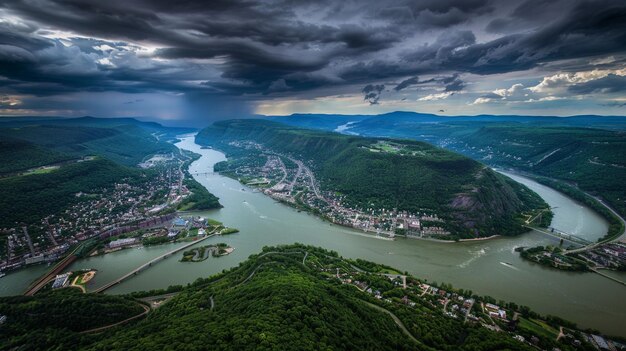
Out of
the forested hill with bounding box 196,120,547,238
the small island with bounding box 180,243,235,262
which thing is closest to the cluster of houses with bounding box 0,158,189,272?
the small island with bounding box 180,243,235,262

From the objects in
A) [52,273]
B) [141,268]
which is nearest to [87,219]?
[52,273]

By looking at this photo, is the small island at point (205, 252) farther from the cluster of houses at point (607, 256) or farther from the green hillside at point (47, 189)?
the cluster of houses at point (607, 256)

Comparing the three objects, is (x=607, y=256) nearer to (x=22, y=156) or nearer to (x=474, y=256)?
(x=474, y=256)

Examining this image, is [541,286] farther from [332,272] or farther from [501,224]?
[332,272]

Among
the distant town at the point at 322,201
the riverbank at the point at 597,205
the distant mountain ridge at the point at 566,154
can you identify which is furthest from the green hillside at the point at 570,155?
the distant town at the point at 322,201

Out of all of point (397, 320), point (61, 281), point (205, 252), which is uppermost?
point (397, 320)

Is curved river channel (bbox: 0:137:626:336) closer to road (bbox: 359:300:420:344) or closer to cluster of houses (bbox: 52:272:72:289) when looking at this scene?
cluster of houses (bbox: 52:272:72:289)
